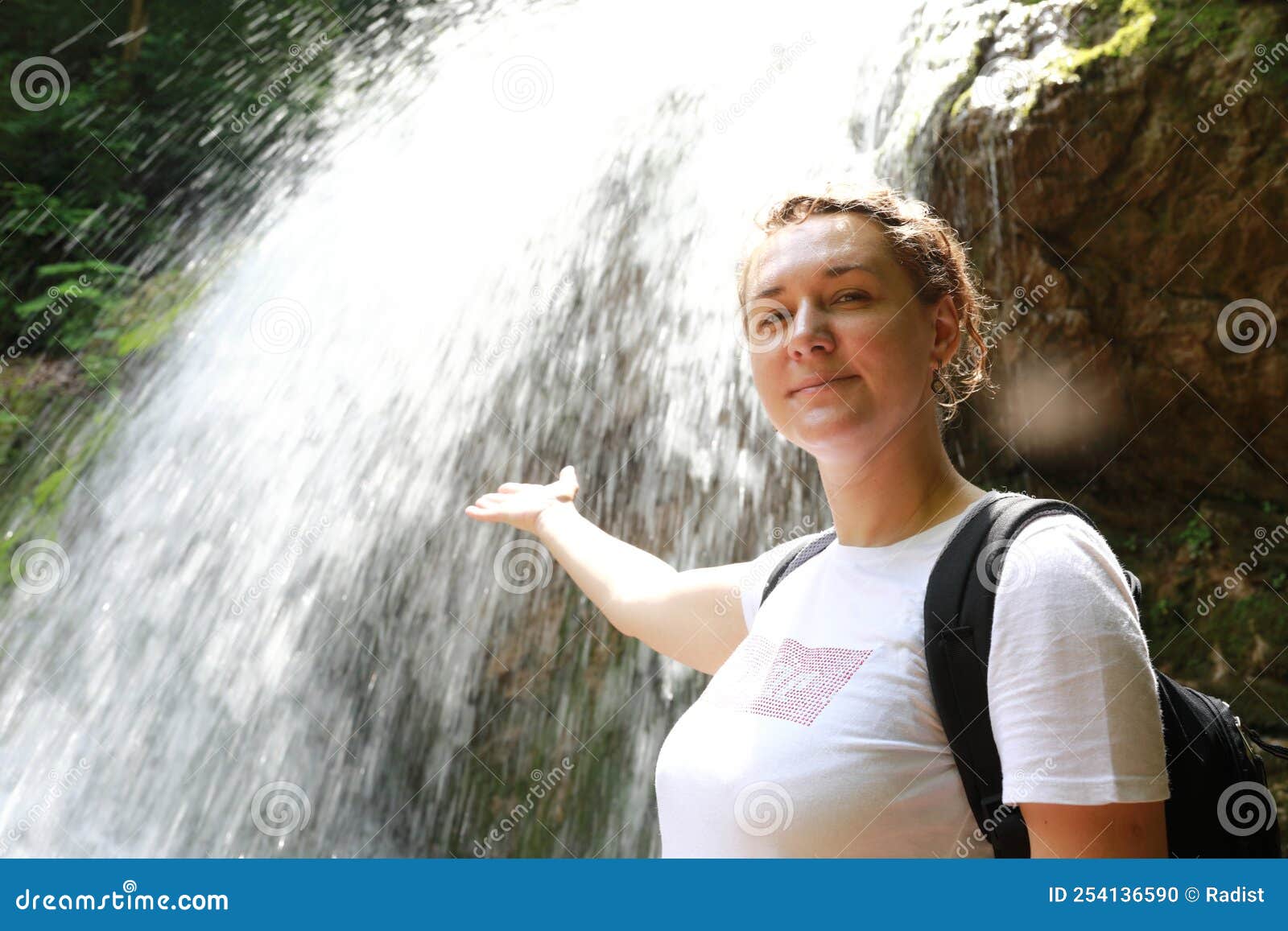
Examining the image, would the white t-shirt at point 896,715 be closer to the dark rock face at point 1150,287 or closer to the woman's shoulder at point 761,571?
the woman's shoulder at point 761,571

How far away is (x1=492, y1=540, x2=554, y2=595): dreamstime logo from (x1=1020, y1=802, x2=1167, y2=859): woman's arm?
3741 millimetres

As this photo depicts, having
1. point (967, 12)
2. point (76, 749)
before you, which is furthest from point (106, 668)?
point (967, 12)

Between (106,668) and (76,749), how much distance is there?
35 centimetres

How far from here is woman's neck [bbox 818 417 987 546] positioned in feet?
5.32

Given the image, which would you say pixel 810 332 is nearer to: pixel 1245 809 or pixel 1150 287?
pixel 1245 809

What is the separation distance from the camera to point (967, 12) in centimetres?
489
